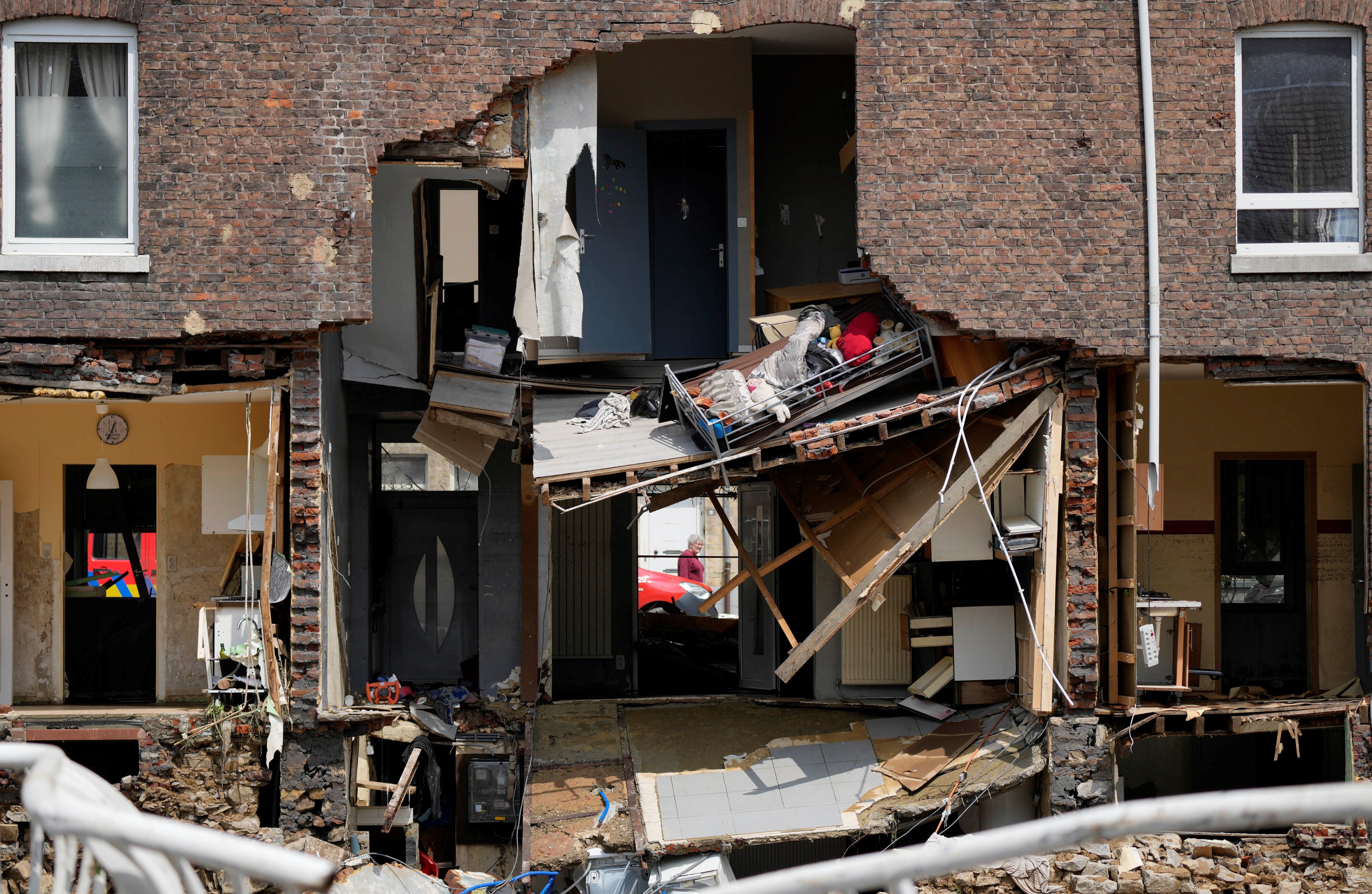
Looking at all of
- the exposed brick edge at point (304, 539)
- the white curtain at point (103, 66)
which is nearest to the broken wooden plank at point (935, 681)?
the exposed brick edge at point (304, 539)

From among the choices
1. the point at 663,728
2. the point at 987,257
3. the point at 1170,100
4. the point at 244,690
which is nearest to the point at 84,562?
the point at 244,690

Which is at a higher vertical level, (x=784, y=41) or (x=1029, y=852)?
(x=784, y=41)

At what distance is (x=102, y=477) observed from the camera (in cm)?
1202

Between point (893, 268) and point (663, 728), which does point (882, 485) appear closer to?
point (893, 268)

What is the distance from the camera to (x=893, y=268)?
9.83 m

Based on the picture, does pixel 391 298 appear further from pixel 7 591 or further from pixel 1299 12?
pixel 1299 12

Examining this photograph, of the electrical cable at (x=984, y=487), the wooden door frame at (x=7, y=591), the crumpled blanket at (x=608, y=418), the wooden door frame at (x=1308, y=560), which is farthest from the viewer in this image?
the wooden door frame at (x=1308, y=560)

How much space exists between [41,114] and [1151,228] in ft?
31.6

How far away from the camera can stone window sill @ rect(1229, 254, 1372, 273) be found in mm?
9734

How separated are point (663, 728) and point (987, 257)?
17.8 feet

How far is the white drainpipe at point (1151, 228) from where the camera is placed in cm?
957

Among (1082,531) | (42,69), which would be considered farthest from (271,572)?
(1082,531)

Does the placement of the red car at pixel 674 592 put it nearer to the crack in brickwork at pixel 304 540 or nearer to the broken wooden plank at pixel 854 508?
the broken wooden plank at pixel 854 508

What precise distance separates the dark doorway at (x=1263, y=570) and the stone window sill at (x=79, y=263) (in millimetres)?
11123
